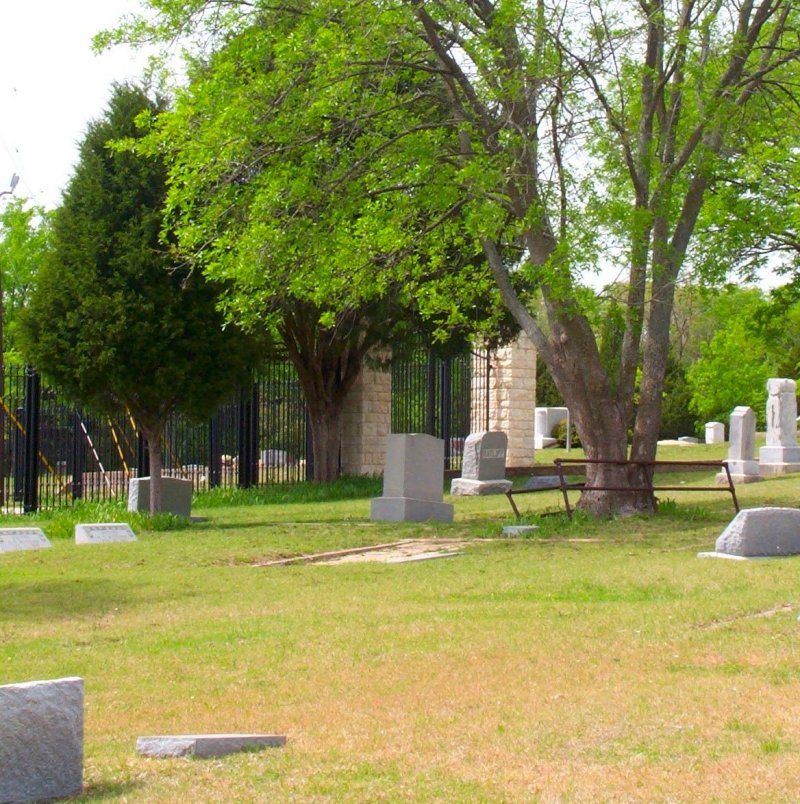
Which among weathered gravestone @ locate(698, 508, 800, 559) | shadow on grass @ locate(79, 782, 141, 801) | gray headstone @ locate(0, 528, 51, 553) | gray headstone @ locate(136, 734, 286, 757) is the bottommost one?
shadow on grass @ locate(79, 782, 141, 801)

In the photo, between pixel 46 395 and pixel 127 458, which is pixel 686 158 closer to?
pixel 46 395

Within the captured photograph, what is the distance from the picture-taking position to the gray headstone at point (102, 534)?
17.1 metres

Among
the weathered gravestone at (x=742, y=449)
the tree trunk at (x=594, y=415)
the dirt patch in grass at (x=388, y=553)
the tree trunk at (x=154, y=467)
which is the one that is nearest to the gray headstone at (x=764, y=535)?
the dirt patch in grass at (x=388, y=553)

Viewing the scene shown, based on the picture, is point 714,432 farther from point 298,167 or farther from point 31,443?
point 298,167

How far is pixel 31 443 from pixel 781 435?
694 inches

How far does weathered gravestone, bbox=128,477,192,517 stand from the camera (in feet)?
67.6

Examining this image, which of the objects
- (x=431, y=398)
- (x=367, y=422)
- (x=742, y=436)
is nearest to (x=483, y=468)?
(x=367, y=422)

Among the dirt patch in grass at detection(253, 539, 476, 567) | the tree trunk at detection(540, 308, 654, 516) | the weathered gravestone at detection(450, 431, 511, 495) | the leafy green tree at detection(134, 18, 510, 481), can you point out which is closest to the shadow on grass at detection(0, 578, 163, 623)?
the dirt patch in grass at detection(253, 539, 476, 567)

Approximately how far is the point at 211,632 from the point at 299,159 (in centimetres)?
935

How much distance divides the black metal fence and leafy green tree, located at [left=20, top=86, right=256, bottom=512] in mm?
2779

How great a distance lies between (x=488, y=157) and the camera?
16.9 meters

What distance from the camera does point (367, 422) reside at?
30719mm

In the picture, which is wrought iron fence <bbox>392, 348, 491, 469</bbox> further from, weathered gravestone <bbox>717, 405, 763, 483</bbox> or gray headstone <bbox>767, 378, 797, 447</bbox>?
gray headstone <bbox>767, 378, 797, 447</bbox>

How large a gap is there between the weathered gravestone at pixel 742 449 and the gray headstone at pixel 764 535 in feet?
51.4
